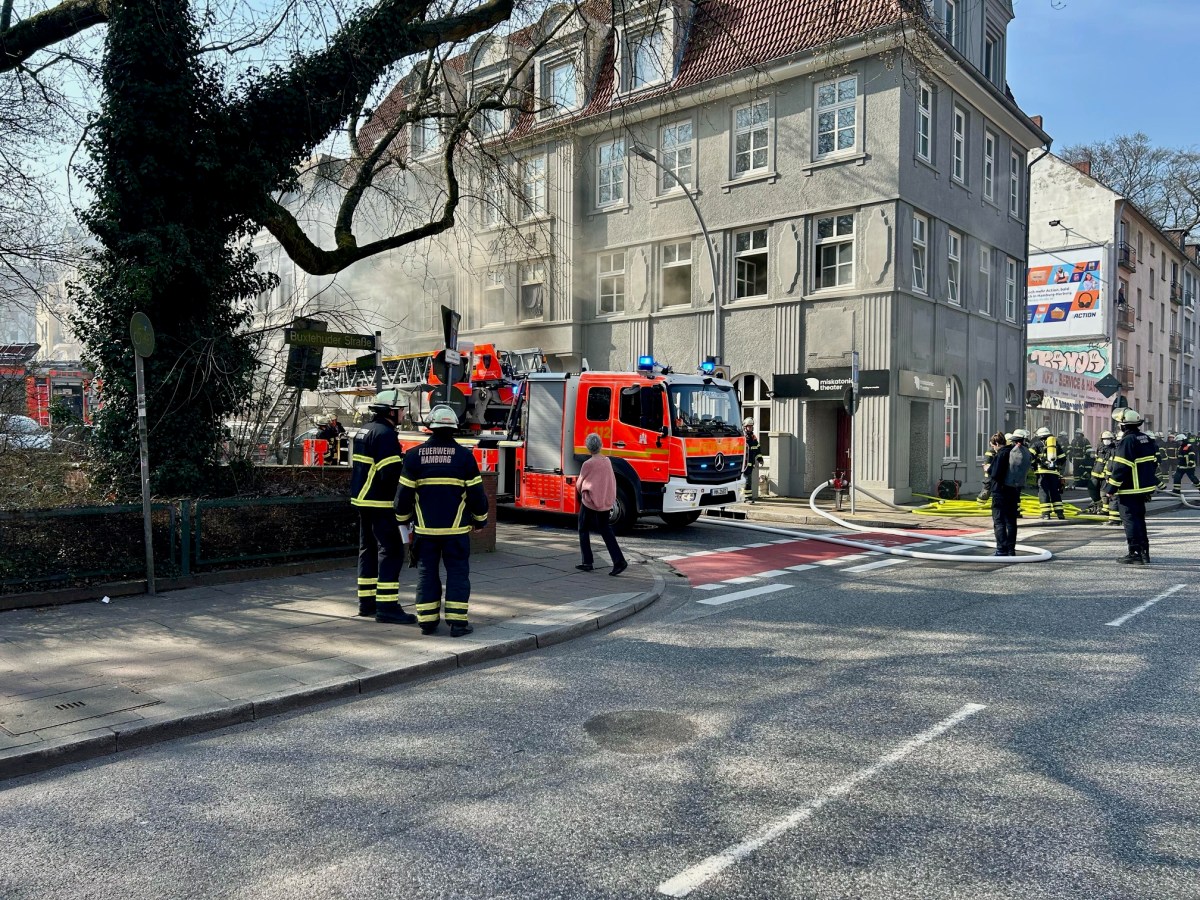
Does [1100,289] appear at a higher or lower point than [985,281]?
higher

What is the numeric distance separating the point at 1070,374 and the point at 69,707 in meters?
30.6

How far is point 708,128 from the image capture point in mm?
22750

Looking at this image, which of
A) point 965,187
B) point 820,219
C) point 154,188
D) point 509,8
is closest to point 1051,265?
point 965,187

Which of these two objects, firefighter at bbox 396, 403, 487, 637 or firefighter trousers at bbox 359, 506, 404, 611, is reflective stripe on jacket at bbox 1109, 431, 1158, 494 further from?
firefighter trousers at bbox 359, 506, 404, 611

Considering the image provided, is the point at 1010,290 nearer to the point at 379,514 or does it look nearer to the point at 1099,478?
the point at 1099,478

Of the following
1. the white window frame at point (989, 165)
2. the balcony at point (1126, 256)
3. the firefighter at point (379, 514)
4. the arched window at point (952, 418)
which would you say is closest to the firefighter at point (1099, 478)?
the arched window at point (952, 418)

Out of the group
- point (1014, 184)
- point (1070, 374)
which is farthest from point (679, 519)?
point (1070, 374)

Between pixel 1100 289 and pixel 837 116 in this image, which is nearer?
pixel 837 116

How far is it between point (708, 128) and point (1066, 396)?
50.4 feet

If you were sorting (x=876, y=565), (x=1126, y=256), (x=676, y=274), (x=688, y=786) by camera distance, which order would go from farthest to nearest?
(x=1126, y=256)
(x=676, y=274)
(x=876, y=565)
(x=688, y=786)

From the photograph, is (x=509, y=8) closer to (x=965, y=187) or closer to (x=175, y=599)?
(x=175, y=599)

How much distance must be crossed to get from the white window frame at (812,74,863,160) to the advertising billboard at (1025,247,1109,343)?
21638mm

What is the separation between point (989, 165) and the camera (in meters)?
24.6

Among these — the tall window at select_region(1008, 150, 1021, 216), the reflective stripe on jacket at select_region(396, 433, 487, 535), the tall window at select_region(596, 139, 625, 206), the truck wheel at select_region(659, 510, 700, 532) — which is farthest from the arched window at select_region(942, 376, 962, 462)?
the reflective stripe on jacket at select_region(396, 433, 487, 535)
